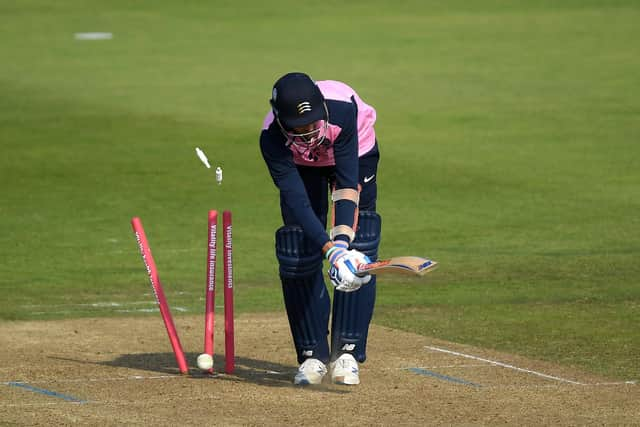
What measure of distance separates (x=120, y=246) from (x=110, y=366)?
576cm

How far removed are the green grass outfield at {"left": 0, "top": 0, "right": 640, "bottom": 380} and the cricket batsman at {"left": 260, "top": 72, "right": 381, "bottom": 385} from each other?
1.47 meters

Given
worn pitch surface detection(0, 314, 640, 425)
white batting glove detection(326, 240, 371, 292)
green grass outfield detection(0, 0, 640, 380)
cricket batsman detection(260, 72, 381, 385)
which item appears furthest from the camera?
green grass outfield detection(0, 0, 640, 380)

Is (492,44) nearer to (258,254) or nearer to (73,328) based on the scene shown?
(258,254)

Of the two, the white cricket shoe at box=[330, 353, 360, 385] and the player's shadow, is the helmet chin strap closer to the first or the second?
the white cricket shoe at box=[330, 353, 360, 385]

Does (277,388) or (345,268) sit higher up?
(345,268)

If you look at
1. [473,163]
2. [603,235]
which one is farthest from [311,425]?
[473,163]

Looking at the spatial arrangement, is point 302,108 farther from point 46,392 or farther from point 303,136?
point 46,392

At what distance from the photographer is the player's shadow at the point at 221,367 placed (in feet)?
27.8

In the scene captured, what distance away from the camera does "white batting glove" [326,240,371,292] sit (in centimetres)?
770

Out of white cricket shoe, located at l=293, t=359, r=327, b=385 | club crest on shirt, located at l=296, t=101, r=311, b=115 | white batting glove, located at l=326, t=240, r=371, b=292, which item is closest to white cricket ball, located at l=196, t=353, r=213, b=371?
white cricket shoe, located at l=293, t=359, r=327, b=385

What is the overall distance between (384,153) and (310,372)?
41.5ft

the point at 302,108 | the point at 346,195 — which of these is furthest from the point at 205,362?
the point at 302,108

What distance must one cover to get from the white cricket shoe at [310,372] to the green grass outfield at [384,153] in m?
1.62

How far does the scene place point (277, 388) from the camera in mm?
8203
